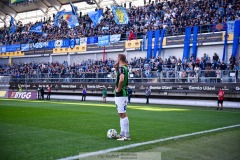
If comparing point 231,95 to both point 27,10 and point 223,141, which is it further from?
point 27,10

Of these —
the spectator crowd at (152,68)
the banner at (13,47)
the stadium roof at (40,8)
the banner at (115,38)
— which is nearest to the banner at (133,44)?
the banner at (115,38)

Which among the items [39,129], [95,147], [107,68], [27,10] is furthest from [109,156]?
[27,10]

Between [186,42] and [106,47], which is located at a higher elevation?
[106,47]

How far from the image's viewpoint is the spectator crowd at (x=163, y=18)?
30734mm

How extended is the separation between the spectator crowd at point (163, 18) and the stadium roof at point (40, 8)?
392cm

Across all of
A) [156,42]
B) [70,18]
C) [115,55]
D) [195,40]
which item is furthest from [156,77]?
[70,18]

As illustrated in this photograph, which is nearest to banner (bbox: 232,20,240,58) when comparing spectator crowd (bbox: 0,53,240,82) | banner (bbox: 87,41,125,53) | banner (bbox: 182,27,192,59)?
spectator crowd (bbox: 0,53,240,82)

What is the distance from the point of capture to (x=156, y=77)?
1117 inches

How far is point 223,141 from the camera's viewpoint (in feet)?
25.7

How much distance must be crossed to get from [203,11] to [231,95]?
12.2 m

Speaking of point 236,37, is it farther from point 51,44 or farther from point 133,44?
point 51,44

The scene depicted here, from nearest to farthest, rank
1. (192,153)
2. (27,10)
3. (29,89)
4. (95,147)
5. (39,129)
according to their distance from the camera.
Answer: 1. (192,153)
2. (95,147)
3. (39,129)
4. (29,89)
5. (27,10)

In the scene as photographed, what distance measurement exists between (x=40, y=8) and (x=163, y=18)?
3242 centimetres

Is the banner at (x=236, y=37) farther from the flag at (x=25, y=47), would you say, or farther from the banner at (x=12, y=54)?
the banner at (x=12, y=54)
